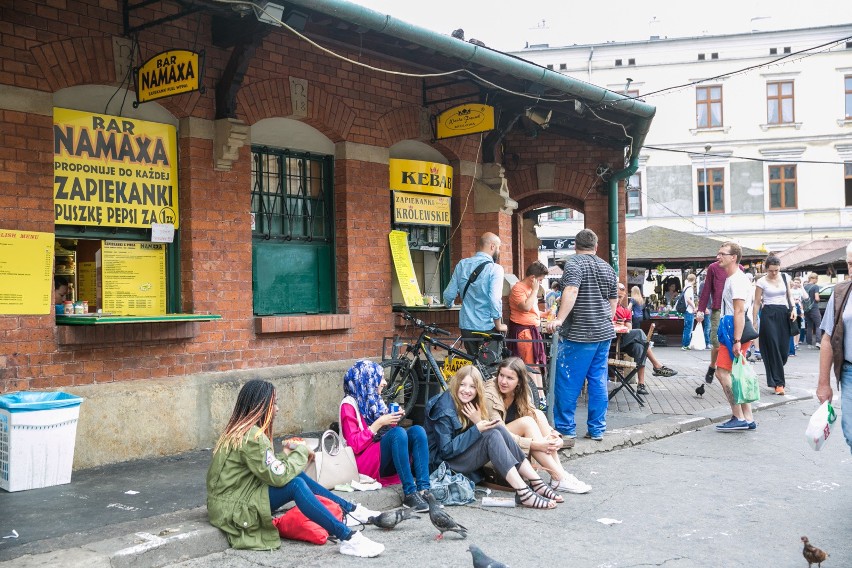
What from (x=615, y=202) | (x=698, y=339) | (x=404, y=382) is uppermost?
(x=615, y=202)

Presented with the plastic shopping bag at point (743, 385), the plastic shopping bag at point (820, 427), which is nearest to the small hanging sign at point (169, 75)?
the plastic shopping bag at point (820, 427)

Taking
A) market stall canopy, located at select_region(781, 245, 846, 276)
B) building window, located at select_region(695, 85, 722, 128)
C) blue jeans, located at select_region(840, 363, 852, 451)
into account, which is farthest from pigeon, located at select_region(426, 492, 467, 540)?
building window, located at select_region(695, 85, 722, 128)

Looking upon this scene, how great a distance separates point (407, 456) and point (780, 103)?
38.3m

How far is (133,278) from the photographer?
25.4 ft

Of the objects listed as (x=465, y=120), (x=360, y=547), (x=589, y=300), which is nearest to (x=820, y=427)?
(x=360, y=547)

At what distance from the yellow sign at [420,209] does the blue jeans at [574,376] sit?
320 centimetres

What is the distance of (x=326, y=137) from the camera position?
31.6ft

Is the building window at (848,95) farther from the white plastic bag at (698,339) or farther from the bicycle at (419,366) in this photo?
the bicycle at (419,366)

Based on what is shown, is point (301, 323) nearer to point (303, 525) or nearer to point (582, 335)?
point (582, 335)

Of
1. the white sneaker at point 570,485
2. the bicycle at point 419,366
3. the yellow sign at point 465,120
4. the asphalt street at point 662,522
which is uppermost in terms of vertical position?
the yellow sign at point 465,120

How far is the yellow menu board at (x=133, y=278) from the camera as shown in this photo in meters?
7.60

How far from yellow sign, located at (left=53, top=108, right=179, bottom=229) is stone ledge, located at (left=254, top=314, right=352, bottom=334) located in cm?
132

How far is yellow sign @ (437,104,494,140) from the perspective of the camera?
10.1 m

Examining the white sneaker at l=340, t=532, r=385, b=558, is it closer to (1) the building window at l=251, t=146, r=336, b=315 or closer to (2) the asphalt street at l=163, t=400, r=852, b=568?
(2) the asphalt street at l=163, t=400, r=852, b=568
